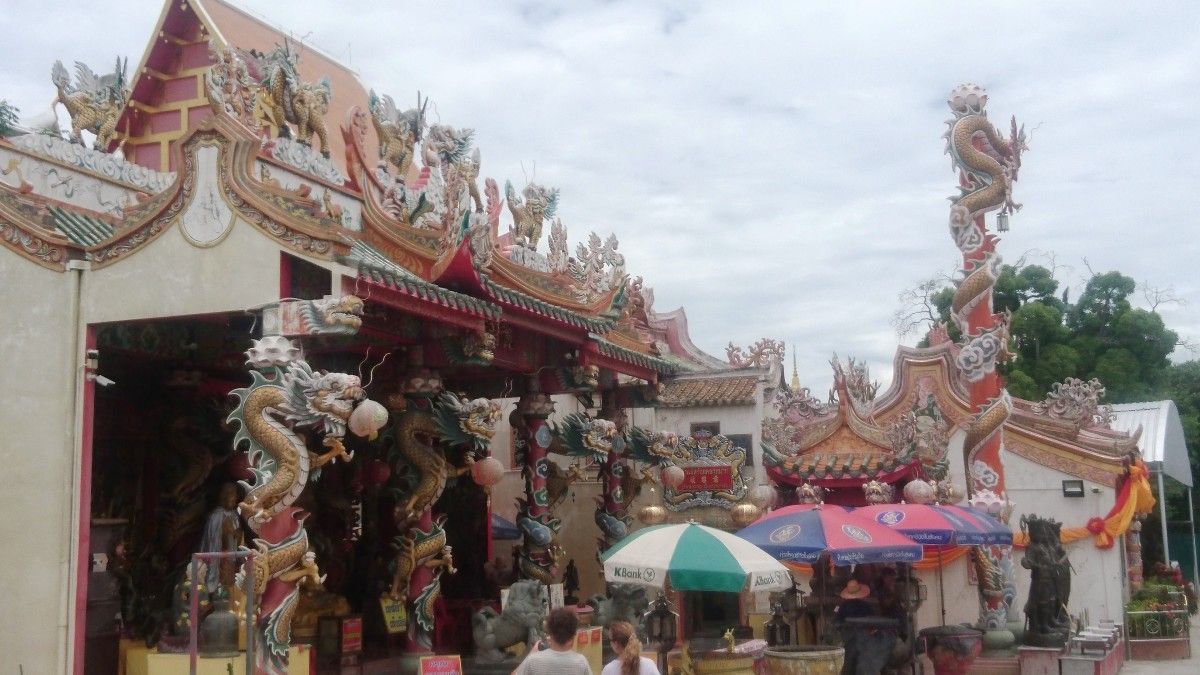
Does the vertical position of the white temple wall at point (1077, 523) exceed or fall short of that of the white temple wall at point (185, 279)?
it falls short

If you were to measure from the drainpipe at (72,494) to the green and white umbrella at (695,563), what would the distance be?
15.5 ft

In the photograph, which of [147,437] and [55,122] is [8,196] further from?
[55,122]

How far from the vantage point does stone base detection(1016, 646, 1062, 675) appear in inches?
612

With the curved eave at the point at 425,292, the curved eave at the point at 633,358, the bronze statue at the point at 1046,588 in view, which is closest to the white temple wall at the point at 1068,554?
the bronze statue at the point at 1046,588

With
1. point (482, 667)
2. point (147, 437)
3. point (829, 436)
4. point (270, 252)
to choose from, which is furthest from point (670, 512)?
point (270, 252)

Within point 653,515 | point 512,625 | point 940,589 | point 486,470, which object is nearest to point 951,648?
point 940,589

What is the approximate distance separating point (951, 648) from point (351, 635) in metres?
7.28

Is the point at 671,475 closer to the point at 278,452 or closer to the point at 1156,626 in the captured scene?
the point at 1156,626

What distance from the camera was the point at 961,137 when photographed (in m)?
18.6

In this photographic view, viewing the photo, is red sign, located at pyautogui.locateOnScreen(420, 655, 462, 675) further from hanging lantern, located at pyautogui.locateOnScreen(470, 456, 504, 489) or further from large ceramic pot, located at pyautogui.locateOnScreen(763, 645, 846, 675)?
hanging lantern, located at pyautogui.locateOnScreen(470, 456, 504, 489)

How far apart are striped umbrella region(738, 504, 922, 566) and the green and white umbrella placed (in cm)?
129

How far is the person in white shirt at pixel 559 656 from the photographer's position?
6.37m

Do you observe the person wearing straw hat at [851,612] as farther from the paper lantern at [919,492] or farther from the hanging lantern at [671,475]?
the hanging lantern at [671,475]

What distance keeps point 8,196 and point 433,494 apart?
16.9 ft
